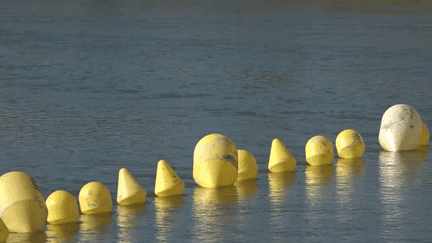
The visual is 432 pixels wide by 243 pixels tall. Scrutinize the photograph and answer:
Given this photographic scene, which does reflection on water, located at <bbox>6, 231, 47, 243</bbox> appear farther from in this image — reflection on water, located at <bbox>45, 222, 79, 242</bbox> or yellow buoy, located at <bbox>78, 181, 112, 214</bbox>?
yellow buoy, located at <bbox>78, 181, 112, 214</bbox>

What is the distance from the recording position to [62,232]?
25.4 feet

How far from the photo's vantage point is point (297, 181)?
977 cm

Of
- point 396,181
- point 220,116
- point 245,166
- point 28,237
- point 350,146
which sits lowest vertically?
point 28,237

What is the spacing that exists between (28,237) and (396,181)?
429 centimetres

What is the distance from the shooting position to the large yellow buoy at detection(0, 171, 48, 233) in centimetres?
763

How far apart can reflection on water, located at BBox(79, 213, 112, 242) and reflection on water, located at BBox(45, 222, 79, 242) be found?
7 centimetres

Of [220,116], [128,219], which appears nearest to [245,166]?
[128,219]

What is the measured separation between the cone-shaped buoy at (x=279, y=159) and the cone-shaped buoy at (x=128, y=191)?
2.06m

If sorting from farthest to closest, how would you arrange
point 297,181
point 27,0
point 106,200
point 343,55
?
1. point 27,0
2. point 343,55
3. point 297,181
4. point 106,200

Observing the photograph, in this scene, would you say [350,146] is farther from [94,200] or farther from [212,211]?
[94,200]

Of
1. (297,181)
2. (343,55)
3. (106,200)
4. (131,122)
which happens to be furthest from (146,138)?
(343,55)

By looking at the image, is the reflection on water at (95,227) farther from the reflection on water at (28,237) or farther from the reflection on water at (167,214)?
the reflection on water at (167,214)

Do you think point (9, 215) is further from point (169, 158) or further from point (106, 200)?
point (169, 158)

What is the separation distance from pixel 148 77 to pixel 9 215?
481 inches
